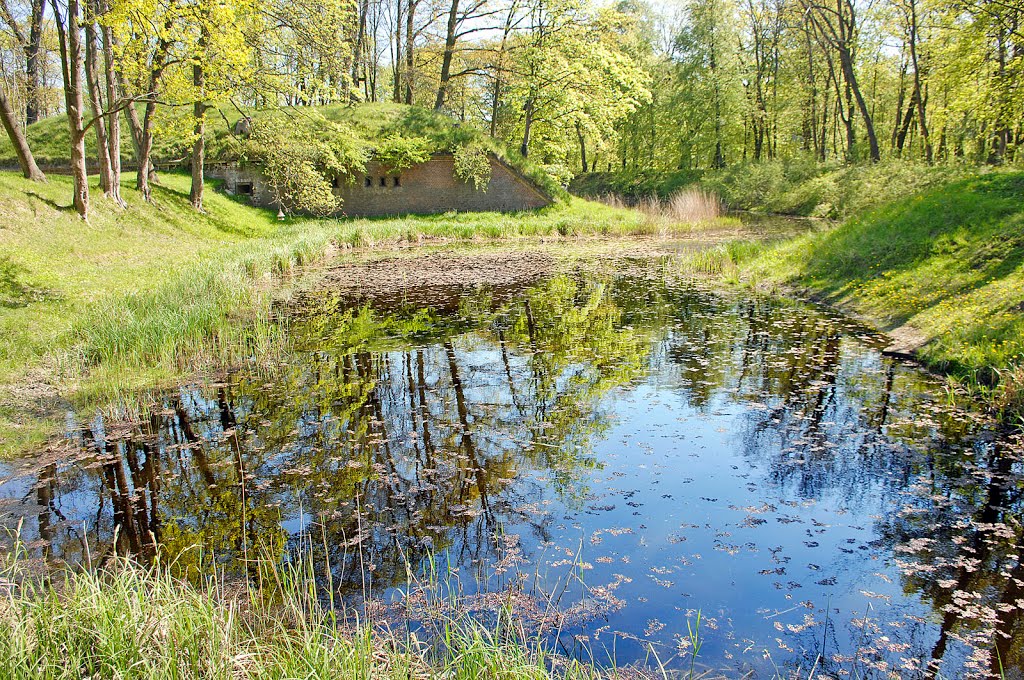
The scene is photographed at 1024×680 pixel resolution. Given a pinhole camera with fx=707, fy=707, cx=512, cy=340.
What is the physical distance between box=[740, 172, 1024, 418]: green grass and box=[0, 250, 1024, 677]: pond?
2.01 feet

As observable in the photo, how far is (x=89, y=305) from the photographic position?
33.6ft

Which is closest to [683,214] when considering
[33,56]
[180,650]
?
[33,56]

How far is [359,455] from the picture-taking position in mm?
5906

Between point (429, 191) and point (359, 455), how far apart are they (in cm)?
2539

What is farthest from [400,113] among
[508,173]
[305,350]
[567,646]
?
[567,646]

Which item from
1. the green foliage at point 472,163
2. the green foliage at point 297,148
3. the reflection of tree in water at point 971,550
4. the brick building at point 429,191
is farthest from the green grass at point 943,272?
the brick building at point 429,191

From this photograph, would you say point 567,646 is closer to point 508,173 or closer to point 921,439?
point 921,439

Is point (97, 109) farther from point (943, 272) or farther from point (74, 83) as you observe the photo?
point (943, 272)

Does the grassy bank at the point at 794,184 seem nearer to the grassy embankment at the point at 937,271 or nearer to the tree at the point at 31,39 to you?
the grassy embankment at the point at 937,271

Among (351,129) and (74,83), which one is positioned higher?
(351,129)

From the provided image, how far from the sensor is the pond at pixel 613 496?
145 inches

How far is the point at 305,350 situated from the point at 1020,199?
11378 millimetres

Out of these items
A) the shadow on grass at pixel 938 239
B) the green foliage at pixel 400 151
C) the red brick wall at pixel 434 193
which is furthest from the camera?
the red brick wall at pixel 434 193

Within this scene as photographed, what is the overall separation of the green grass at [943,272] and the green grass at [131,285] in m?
8.26
